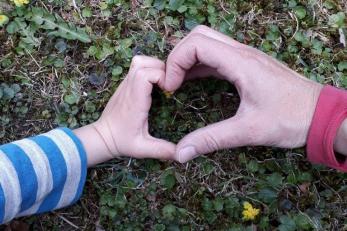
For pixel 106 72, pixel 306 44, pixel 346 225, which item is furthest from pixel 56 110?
pixel 346 225

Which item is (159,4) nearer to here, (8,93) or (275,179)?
(8,93)

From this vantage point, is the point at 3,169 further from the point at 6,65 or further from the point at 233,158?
the point at 233,158

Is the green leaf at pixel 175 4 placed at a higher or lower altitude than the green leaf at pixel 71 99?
higher

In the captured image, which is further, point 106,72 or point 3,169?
point 106,72

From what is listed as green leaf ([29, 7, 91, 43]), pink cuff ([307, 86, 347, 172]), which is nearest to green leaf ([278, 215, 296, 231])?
pink cuff ([307, 86, 347, 172])

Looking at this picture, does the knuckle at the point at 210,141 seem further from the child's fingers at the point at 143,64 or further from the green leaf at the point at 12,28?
the green leaf at the point at 12,28

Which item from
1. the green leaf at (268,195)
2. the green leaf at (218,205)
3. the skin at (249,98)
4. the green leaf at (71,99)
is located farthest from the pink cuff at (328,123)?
the green leaf at (71,99)
